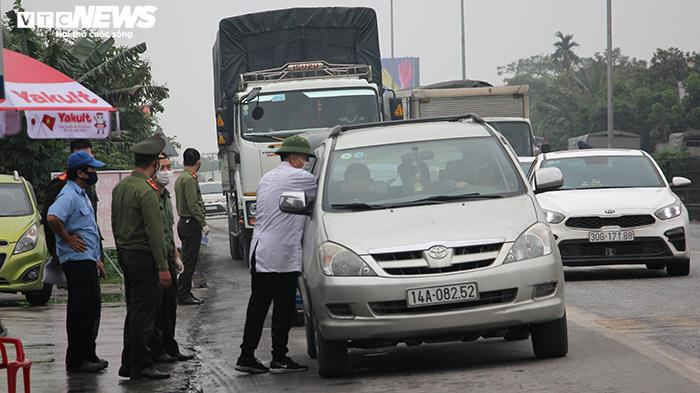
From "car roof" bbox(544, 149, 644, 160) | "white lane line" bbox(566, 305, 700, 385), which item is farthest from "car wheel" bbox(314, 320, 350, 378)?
"car roof" bbox(544, 149, 644, 160)

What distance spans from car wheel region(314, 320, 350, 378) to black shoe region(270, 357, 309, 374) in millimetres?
675

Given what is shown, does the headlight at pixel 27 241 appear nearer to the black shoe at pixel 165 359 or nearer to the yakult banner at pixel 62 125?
the yakult banner at pixel 62 125

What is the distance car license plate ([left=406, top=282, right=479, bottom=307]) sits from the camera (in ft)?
30.1

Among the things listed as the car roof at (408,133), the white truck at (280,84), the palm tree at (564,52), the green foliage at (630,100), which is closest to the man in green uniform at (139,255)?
the car roof at (408,133)

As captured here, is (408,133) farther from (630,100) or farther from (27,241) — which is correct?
(630,100)

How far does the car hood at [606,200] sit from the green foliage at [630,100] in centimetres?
6738

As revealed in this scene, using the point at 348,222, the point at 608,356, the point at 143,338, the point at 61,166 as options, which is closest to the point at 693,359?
the point at 608,356

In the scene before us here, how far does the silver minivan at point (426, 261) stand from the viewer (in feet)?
30.2

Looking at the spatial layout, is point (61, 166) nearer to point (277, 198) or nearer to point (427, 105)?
point (427, 105)

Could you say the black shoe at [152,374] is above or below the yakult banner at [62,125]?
below

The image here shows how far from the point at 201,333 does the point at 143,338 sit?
12.0ft

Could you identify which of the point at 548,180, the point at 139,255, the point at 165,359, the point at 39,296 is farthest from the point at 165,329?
the point at 39,296

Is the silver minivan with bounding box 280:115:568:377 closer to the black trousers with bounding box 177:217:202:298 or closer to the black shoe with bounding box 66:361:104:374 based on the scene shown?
the black shoe with bounding box 66:361:104:374

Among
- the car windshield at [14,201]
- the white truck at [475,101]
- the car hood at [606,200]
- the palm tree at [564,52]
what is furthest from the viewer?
the palm tree at [564,52]
